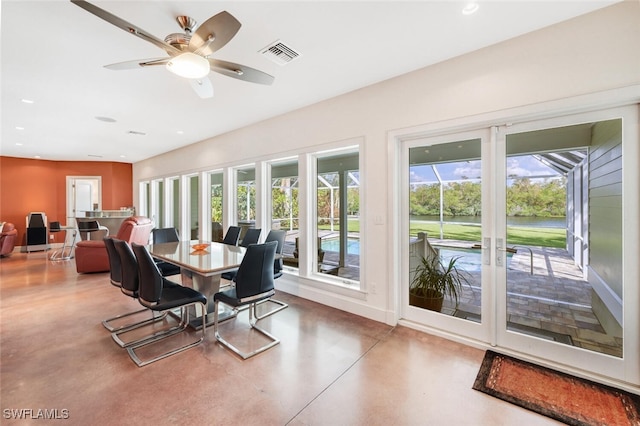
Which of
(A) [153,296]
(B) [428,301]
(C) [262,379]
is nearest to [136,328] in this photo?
(A) [153,296]

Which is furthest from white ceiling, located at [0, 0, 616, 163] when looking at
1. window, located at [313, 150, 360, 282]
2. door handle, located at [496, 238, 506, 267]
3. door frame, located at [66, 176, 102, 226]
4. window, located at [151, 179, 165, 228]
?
door frame, located at [66, 176, 102, 226]

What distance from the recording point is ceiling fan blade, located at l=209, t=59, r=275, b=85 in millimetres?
2092

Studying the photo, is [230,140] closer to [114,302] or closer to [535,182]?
[114,302]

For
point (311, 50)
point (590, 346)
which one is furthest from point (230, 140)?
Result: point (590, 346)

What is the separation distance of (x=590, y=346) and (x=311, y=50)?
349 cm

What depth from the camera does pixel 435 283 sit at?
299 centimetres

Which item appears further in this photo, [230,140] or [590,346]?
[230,140]

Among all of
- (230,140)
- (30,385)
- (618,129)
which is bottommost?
(30,385)

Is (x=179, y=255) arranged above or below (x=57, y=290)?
above

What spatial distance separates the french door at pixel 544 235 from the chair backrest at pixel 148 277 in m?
2.65

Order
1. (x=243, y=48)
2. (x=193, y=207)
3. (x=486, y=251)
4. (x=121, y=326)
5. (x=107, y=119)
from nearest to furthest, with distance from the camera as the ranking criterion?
(x=243, y=48) → (x=486, y=251) → (x=121, y=326) → (x=107, y=119) → (x=193, y=207)

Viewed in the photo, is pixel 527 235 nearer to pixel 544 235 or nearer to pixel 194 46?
pixel 544 235

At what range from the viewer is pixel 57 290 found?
4.29 m

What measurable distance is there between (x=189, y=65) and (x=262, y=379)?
2459 mm
